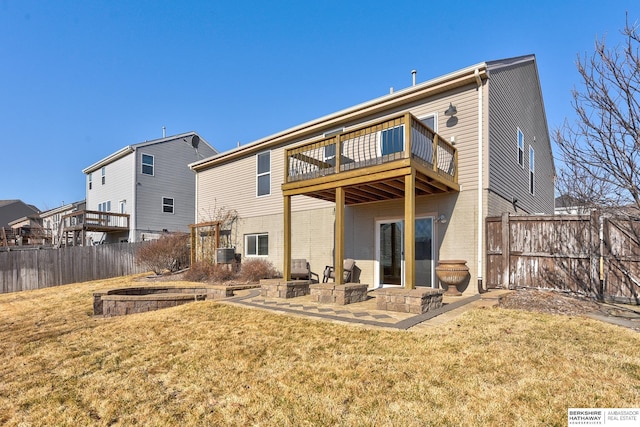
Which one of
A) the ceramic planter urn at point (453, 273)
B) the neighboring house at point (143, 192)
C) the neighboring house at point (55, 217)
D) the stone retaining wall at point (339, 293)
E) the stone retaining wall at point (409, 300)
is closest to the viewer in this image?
the stone retaining wall at point (409, 300)

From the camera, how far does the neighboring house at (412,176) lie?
7.44 meters

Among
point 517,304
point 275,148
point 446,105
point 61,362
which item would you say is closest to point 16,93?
point 275,148

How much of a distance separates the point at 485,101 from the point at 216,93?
588 inches

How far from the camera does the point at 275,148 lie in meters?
12.8

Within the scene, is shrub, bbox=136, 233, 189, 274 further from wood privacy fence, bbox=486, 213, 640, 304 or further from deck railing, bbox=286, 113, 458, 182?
wood privacy fence, bbox=486, 213, 640, 304

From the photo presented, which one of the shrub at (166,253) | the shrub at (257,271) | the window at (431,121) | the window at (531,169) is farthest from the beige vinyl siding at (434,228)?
the shrub at (166,253)

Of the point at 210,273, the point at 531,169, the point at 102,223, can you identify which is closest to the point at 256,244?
the point at 210,273

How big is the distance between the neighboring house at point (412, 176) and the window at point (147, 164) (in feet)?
35.7

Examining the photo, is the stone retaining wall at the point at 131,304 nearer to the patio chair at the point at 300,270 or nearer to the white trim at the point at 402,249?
the patio chair at the point at 300,270

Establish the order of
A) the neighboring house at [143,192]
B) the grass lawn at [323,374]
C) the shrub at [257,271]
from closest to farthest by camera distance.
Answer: the grass lawn at [323,374], the shrub at [257,271], the neighboring house at [143,192]

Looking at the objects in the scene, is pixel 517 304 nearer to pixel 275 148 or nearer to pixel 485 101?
pixel 485 101

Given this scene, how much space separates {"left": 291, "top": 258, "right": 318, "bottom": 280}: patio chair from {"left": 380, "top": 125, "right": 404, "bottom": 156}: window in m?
4.47

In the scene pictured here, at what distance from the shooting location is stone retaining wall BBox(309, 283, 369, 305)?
22.4 ft

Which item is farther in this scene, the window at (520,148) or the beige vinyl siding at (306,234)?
the beige vinyl siding at (306,234)
